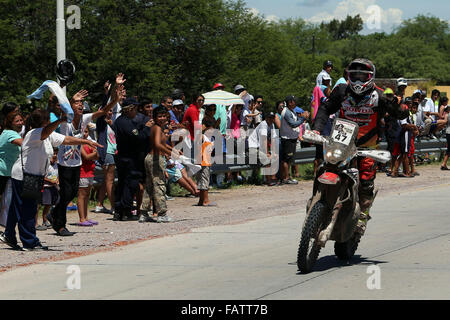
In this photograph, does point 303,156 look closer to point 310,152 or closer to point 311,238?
point 310,152

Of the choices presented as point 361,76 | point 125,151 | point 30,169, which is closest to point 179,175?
point 125,151

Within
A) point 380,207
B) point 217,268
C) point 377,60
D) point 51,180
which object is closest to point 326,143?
point 217,268

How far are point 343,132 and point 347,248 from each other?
1.50m

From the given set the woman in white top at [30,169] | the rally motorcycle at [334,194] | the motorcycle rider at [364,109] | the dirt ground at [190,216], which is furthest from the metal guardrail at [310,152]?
the rally motorcycle at [334,194]

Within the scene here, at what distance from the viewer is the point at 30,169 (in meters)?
10.6

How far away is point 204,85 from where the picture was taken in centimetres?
4175

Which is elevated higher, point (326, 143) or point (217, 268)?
point (326, 143)

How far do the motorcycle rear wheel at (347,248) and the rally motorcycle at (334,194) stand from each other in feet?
1.33

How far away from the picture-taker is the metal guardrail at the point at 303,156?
18609 mm

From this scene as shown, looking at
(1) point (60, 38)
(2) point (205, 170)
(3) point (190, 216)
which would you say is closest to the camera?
(3) point (190, 216)

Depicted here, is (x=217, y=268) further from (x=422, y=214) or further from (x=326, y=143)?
(x=422, y=214)

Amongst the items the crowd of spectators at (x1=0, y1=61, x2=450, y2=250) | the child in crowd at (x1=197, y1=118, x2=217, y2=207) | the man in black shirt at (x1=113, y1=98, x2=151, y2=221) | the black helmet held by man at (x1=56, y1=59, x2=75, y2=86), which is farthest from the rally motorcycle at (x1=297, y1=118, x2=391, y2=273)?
the child in crowd at (x1=197, y1=118, x2=217, y2=207)

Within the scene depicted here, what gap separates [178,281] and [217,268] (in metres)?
0.85

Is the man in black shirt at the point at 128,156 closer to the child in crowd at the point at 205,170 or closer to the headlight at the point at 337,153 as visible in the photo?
the child in crowd at the point at 205,170
